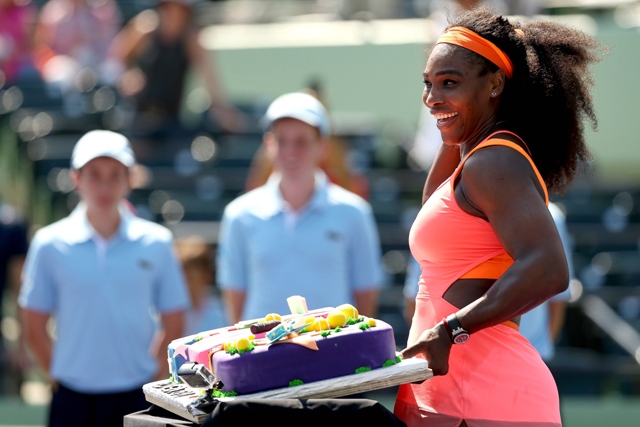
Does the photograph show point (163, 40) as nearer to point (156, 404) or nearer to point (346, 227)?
point (346, 227)

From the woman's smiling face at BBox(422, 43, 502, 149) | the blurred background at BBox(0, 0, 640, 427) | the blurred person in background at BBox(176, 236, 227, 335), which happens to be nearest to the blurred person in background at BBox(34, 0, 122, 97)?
the blurred background at BBox(0, 0, 640, 427)

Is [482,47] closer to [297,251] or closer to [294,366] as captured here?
[294,366]

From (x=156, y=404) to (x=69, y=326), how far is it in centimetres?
221

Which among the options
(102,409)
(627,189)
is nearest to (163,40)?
(627,189)

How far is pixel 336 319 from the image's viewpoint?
8.70 feet

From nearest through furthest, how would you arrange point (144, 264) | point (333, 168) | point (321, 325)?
1. point (321, 325)
2. point (144, 264)
3. point (333, 168)

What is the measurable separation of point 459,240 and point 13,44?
25.7 feet

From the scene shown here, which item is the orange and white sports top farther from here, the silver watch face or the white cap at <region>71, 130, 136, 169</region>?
the white cap at <region>71, 130, 136, 169</region>

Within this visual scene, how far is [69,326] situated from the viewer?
15.6ft

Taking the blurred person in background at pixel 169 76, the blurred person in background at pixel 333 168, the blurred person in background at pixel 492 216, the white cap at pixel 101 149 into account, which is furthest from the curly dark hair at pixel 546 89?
the blurred person in background at pixel 169 76

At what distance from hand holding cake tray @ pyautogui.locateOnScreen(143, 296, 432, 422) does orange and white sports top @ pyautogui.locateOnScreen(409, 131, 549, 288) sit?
0.80ft

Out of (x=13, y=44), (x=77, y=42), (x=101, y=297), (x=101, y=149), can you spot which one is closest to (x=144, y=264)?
(x=101, y=297)

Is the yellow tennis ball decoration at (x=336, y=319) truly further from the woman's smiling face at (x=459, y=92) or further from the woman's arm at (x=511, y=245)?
the woman's smiling face at (x=459, y=92)

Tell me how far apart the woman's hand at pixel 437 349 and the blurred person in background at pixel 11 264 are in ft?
15.2
